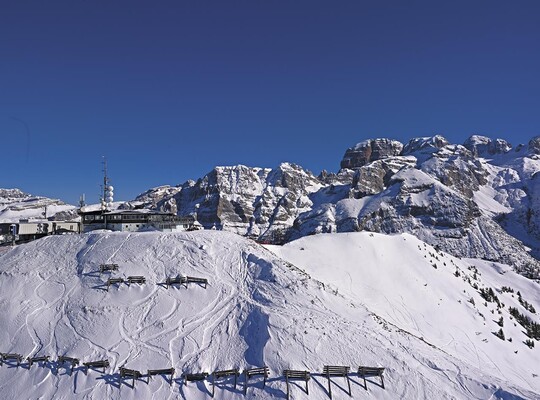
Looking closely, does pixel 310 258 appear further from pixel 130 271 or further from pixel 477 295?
pixel 477 295

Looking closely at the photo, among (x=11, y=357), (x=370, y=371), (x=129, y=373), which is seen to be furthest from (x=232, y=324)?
(x=11, y=357)

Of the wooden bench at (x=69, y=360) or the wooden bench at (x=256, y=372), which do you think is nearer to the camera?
the wooden bench at (x=256, y=372)

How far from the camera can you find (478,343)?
35125 mm

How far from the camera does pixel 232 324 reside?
998 inches

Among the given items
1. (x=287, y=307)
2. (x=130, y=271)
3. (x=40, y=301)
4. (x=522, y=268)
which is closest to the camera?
(x=287, y=307)

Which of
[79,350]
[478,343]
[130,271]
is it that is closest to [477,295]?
[478,343]

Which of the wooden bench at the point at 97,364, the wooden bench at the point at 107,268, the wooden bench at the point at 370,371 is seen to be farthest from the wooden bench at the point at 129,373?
the wooden bench at the point at 370,371

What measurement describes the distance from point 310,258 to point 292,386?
2191cm

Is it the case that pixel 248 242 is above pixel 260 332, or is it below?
above

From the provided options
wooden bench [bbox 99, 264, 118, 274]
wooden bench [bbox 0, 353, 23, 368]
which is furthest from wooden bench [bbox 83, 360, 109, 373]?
wooden bench [bbox 99, 264, 118, 274]

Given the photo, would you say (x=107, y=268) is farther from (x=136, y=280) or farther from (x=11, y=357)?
(x=11, y=357)

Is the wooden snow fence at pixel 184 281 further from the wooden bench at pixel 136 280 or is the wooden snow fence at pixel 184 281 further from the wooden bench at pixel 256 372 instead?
the wooden bench at pixel 256 372

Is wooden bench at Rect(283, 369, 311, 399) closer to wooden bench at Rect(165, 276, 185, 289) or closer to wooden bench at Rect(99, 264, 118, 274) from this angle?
wooden bench at Rect(165, 276, 185, 289)

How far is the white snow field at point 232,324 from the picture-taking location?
21.2 metres
